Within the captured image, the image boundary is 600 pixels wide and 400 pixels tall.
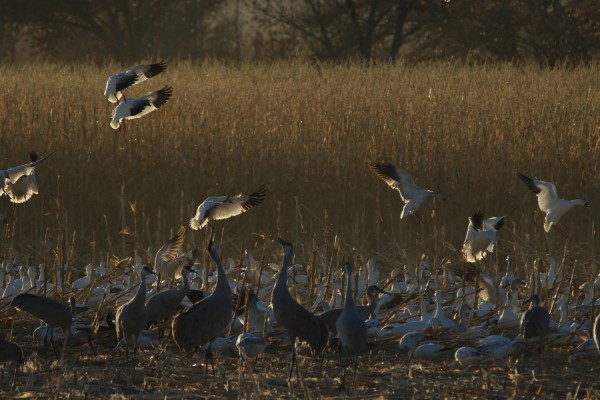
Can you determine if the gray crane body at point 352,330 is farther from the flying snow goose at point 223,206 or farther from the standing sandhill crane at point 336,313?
the flying snow goose at point 223,206

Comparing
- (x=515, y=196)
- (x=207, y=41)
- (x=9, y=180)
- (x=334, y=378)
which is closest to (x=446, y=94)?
(x=515, y=196)

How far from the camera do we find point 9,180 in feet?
24.6

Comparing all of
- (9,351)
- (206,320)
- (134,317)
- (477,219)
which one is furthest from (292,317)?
(477,219)

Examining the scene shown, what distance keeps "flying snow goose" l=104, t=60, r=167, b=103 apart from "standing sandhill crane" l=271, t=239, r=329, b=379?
10.4 feet

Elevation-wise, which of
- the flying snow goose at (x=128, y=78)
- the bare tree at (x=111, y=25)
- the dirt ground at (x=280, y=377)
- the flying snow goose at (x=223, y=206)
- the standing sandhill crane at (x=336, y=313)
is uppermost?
the flying snow goose at (x=128, y=78)

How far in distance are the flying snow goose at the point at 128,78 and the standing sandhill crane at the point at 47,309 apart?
110 inches

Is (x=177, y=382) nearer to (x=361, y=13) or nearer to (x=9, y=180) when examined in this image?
(x=9, y=180)

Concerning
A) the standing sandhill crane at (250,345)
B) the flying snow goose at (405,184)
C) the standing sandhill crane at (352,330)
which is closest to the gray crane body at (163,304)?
the standing sandhill crane at (250,345)

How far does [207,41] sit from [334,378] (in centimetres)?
4132

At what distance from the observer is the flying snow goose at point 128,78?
858 centimetres

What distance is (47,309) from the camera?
6082 mm

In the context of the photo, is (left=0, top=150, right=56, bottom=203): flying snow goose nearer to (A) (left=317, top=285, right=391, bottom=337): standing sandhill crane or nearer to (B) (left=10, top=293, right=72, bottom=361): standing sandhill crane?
(B) (left=10, top=293, right=72, bottom=361): standing sandhill crane

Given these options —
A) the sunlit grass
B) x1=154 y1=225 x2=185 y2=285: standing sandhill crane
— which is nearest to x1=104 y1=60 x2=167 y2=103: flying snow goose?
x1=154 y1=225 x2=185 y2=285: standing sandhill crane

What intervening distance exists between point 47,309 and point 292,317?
53.7 inches
